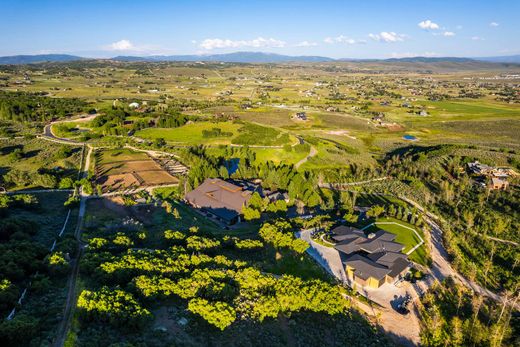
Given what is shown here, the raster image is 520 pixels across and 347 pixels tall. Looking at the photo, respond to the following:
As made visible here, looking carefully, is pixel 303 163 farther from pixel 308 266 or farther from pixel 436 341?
pixel 436 341

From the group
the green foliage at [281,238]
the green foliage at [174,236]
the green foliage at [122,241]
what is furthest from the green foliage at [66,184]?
the green foliage at [281,238]

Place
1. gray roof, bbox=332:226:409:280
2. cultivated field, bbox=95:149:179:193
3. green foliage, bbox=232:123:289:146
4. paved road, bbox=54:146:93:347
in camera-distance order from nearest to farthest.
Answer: paved road, bbox=54:146:93:347 → gray roof, bbox=332:226:409:280 → cultivated field, bbox=95:149:179:193 → green foliage, bbox=232:123:289:146

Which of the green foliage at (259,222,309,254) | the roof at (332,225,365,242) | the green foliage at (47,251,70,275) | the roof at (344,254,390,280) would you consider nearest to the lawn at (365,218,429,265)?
the roof at (332,225,365,242)

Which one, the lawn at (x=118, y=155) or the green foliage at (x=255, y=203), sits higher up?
the lawn at (x=118, y=155)

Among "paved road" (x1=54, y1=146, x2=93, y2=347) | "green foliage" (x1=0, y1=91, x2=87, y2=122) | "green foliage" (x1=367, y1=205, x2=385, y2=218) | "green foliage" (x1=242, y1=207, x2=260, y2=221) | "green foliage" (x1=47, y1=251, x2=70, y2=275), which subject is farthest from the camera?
"green foliage" (x1=0, y1=91, x2=87, y2=122)

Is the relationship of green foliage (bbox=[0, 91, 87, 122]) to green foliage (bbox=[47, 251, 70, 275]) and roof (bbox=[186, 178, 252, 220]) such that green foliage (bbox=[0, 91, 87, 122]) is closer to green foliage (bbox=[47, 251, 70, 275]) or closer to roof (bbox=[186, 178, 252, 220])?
roof (bbox=[186, 178, 252, 220])

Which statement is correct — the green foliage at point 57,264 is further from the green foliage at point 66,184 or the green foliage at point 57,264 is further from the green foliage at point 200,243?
the green foliage at point 66,184

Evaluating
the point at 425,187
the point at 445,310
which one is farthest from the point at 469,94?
the point at 445,310
